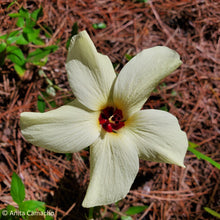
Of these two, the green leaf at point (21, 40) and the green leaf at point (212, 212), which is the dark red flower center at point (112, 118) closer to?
the green leaf at point (21, 40)

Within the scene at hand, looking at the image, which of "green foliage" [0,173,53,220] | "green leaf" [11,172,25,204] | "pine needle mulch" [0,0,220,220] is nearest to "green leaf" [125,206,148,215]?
"pine needle mulch" [0,0,220,220]

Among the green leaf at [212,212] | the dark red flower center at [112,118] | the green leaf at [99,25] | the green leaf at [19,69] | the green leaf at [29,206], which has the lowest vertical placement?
the green leaf at [212,212]

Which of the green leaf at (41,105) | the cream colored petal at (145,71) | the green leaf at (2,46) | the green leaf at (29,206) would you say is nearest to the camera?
the cream colored petal at (145,71)

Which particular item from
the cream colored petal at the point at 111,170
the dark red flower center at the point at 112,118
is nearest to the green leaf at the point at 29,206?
the cream colored petal at the point at 111,170

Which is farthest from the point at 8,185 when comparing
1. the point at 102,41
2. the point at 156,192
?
the point at 102,41

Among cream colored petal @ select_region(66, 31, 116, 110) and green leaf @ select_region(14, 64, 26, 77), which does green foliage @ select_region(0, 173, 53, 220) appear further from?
green leaf @ select_region(14, 64, 26, 77)

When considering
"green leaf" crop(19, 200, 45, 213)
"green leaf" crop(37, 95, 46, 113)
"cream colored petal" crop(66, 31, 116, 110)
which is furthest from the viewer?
"green leaf" crop(37, 95, 46, 113)

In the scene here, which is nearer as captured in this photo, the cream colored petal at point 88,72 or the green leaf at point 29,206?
the cream colored petal at point 88,72
